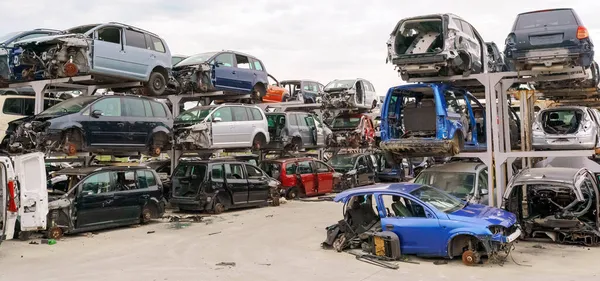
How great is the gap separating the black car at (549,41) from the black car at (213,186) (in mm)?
7745

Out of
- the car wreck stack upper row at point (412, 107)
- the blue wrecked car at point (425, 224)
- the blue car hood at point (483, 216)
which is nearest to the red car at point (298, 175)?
the car wreck stack upper row at point (412, 107)

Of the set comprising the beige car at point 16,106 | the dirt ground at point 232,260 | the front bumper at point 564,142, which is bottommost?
the dirt ground at point 232,260

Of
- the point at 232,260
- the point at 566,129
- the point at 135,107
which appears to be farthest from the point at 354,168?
the point at 232,260

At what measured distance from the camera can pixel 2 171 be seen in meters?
8.31

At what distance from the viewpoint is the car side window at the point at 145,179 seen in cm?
1194

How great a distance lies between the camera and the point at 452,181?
35.3ft

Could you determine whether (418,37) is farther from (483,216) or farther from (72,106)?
(72,106)

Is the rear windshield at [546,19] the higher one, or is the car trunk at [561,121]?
the rear windshield at [546,19]

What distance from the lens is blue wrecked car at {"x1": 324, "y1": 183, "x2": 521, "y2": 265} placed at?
788cm

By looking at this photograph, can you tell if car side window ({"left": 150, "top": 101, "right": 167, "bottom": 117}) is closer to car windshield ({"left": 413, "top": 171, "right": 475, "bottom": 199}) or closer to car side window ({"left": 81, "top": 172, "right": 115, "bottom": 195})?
car side window ({"left": 81, "top": 172, "right": 115, "bottom": 195})

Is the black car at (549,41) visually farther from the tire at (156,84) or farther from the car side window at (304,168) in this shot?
the tire at (156,84)

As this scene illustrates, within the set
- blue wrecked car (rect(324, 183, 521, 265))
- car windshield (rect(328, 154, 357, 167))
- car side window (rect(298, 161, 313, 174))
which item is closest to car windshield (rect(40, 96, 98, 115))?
blue wrecked car (rect(324, 183, 521, 265))

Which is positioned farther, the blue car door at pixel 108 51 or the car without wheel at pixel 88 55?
the blue car door at pixel 108 51

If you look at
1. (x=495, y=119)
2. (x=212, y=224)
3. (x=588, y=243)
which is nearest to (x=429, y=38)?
(x=495, y=119)
